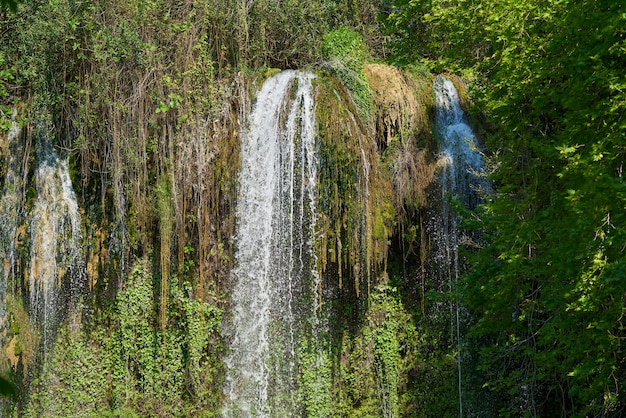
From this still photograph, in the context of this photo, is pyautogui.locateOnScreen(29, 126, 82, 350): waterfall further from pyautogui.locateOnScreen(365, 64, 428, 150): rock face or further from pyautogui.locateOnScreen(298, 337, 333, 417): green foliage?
pyautogui.locateOnScreen(365, 64, 428, 150): rock face

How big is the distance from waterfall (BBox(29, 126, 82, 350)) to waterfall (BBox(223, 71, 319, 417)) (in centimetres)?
243

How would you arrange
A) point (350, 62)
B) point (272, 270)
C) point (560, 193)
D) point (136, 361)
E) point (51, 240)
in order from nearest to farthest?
1. point (560, 193)
2. point (272, 270)
3. point (136, 361)
4. point (51, 240)
5. point (350, 62)

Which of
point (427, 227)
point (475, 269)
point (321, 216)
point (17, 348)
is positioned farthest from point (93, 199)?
point (475, 269)


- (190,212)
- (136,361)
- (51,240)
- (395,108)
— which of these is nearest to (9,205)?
(51,240)

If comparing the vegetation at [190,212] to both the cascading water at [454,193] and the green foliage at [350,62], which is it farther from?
the cascading water at [454,193]

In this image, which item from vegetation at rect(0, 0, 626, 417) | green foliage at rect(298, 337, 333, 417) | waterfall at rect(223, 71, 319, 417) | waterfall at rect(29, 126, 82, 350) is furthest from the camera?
waterfall at rect(29, 126, 82, 350)

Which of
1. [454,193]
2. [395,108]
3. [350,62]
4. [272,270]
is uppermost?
[350,62]

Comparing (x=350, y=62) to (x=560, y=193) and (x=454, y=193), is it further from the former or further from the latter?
(x=560, y=193)

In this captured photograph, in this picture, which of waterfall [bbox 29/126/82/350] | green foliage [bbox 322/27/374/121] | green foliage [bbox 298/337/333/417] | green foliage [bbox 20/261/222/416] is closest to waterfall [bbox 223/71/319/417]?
green foliage [bbox 298/337/333/417]

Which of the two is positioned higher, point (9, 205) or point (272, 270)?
point (9, 205)

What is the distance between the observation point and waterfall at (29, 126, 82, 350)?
13477 mm

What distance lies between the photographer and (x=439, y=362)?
13398mm

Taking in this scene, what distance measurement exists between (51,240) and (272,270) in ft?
10.6

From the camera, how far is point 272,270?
41.7 ft
